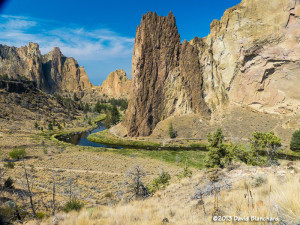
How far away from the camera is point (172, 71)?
6259cm

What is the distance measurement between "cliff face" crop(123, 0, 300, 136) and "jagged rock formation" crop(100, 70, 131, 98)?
115m

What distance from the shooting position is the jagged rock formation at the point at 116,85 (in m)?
180

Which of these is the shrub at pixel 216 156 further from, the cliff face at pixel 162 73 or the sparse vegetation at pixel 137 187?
the cliff face at pixel 162 73

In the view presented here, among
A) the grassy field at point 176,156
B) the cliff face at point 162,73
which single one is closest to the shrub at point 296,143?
the grassy field at point 176,156

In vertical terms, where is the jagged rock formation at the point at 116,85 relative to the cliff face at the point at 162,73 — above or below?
above

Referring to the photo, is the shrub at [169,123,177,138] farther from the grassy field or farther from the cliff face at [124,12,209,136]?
the grassy field

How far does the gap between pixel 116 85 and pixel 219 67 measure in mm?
135846

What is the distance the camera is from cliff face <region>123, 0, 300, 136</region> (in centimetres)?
5194

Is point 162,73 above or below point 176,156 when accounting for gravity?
above

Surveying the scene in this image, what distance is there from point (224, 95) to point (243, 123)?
12468mm

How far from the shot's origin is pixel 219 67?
206ft

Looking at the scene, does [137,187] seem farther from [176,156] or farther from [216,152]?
[176,156]

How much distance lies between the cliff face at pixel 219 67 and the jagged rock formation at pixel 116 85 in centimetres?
11497

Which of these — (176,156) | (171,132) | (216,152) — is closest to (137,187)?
(216,152)
